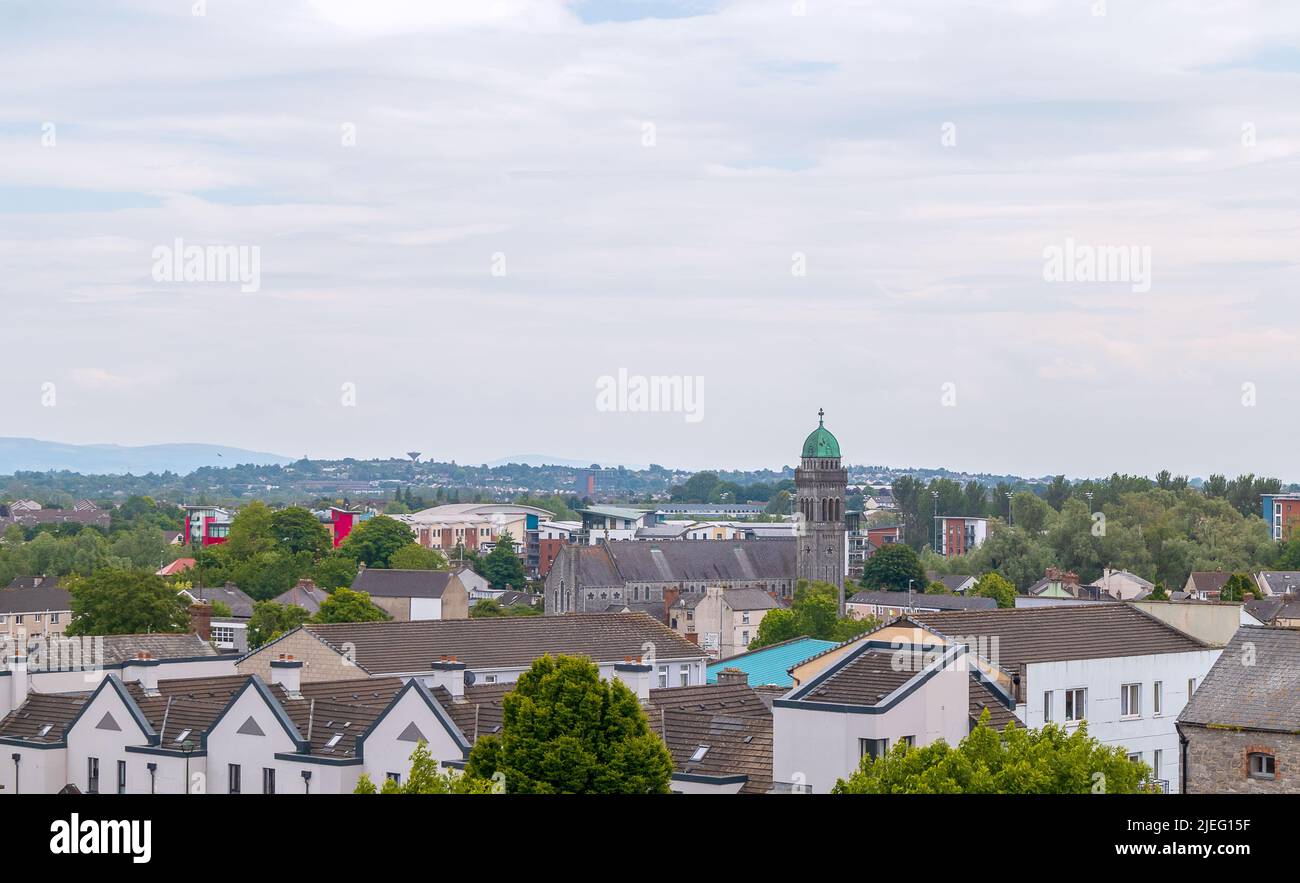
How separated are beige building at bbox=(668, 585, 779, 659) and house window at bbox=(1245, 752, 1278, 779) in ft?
364

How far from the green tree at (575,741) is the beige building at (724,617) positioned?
11521 centimetres

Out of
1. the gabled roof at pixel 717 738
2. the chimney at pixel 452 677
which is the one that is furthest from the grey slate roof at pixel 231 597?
the gabled roof at pixel 717 738

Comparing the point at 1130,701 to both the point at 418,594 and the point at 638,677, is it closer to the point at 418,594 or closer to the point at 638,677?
the point at 638,677

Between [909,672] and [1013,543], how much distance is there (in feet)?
431

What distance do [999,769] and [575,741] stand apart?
8.09m

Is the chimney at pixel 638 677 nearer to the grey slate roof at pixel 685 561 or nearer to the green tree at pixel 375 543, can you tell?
the grey slate roof at pixel 685 561

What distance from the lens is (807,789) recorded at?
1406 inches

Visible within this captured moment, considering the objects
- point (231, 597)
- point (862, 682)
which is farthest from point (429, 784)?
point (231, 597)

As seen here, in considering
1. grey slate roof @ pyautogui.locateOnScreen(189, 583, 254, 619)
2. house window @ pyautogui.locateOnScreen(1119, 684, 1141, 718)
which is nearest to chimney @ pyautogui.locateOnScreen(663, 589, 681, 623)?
grey slate roof @ pyautogui.locateOnScreen(189, 583, 254, 619)

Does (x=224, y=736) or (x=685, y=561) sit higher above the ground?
(x=224, y=736)

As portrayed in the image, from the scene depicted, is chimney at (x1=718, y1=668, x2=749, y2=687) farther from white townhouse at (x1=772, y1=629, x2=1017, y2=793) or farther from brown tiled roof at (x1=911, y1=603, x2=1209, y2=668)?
white townhouse at (x1=772, y1=629, x2=1017, y2=793)

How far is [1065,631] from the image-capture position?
46.0m
